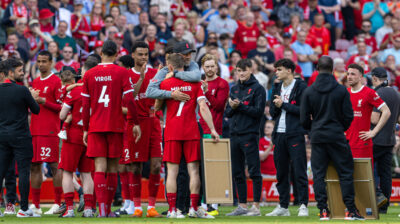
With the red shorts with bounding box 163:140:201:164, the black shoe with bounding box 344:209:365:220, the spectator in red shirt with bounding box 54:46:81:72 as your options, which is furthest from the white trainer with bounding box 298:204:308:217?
the spectator in red shirt with bounding box 54:46:81:72

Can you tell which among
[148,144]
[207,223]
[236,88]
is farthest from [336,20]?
[207,223]

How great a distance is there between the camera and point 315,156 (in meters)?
10.5

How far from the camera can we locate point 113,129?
1087 centimetres

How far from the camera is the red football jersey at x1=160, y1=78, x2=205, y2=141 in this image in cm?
1080

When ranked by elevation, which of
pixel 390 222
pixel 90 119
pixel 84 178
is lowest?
pixel 390 222

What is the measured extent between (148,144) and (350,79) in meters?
3.37

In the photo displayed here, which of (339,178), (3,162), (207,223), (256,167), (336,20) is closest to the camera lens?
(207,223)

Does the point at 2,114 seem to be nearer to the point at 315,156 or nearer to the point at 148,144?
the point at 148,144

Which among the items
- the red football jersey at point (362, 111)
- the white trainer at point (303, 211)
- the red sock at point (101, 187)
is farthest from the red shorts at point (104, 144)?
the red football jersey at point (362, 111)

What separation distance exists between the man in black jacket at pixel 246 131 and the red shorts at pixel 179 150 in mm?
1780

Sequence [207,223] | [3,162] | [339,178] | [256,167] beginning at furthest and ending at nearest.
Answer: [256,167] → [3,162] → [339,178] → [207,223]

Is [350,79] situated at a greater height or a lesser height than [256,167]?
greater

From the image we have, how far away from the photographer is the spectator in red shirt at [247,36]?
902 inches

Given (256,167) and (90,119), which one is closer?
(90,119)
